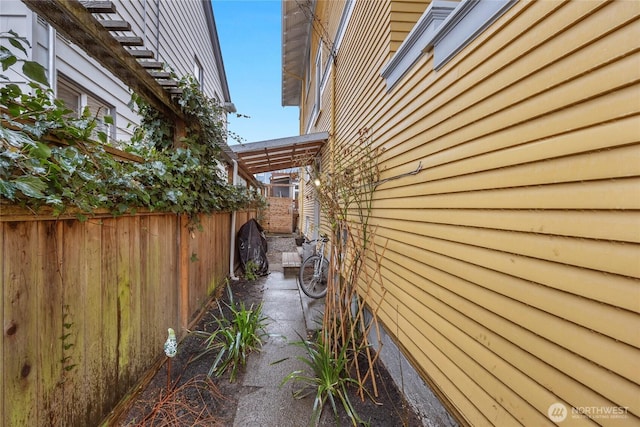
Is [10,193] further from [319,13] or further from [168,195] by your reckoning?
[319,13]

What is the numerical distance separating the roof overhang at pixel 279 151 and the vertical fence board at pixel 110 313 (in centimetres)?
274

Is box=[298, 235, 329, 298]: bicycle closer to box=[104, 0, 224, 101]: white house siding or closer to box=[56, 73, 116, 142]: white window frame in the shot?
box=[56, 73, 116, 142]: white window frame

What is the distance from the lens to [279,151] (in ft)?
20.6

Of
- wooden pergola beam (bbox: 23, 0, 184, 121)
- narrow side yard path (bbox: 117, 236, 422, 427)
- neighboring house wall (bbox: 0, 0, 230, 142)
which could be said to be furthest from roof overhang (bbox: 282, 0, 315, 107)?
narrow side yard path (bbox: 117, 236, 422, 427)

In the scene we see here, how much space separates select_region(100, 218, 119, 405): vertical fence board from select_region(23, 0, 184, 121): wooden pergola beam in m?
1.16

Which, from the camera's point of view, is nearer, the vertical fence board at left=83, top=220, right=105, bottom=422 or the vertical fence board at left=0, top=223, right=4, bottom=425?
the vertical fence board at left=0, top=223, right=4, bottom=425

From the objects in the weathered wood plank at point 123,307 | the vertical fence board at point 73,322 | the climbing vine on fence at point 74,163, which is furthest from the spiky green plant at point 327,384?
the climbing vine on fence at point 74,163

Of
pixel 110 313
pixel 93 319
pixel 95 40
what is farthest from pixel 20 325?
pixel 95 40

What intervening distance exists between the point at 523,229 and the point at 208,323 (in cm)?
351

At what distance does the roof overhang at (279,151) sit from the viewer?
5.27 metres

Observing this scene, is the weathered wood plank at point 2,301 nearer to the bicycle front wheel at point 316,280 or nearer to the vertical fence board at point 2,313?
the vertical fence board at point 2,313

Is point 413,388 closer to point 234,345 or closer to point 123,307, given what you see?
point 234,345

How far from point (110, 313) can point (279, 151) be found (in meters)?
5.00

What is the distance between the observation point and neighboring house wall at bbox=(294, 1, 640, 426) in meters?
0.87
